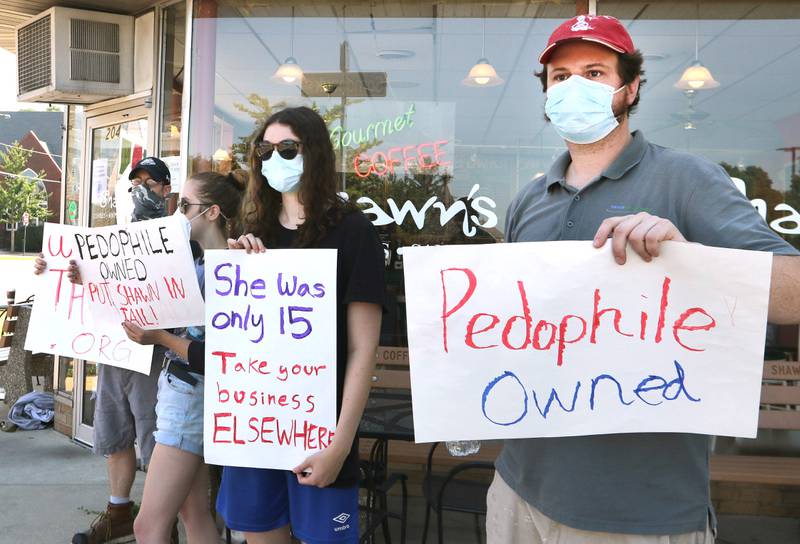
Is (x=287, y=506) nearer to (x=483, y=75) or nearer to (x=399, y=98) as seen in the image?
(x=399, y=98)

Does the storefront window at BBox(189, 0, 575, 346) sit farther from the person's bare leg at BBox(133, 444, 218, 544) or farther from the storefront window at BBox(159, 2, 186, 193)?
the person's bare leg at BBox(133, 444, 218, 544)

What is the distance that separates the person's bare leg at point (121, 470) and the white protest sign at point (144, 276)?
1.09m

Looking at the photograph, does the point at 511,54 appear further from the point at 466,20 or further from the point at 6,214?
the point at 6,214

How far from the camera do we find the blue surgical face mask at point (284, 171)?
6.70 feet

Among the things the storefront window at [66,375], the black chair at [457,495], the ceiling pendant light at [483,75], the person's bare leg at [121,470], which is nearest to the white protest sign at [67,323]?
the person's bare leg at [121,470]

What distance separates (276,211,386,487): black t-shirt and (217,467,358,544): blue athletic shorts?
61mm

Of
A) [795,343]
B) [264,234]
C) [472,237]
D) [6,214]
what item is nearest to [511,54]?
[472,237]

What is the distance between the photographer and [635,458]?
135cm

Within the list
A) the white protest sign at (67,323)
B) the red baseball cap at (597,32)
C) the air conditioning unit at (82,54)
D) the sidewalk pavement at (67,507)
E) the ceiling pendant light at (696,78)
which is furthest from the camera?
the air conditioning unit at (82,54)

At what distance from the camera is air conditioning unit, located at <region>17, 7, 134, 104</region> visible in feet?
16.6

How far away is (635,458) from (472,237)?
3359 millimetres

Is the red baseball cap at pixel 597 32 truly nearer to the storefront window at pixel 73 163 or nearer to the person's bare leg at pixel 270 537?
the person's bare leg at pixel 270 537

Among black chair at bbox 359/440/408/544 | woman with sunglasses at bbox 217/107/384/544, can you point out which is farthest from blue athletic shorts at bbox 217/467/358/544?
black chair at bbox 359/440/408/544

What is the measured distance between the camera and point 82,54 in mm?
5113
